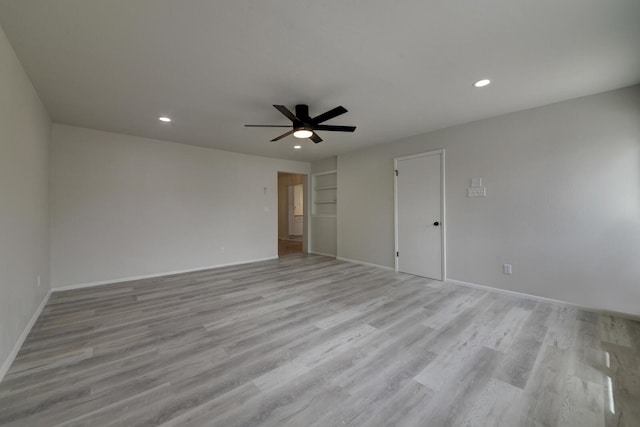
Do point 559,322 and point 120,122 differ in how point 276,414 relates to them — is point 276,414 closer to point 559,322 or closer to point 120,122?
point 559,322

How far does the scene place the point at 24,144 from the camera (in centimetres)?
239

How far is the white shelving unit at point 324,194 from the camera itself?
6.42 m

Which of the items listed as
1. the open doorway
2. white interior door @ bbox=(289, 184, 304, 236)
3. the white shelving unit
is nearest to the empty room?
the white shelving unit

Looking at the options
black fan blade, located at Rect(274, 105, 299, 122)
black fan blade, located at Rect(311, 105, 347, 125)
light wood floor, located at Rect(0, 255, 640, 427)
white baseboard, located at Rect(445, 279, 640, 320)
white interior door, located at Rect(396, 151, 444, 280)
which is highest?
black fan blade, located at Rect(311, 105, 347, 125)

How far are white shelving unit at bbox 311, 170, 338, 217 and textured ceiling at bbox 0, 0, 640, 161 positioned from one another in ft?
10.2

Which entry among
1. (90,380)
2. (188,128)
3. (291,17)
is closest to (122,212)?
(188,128)

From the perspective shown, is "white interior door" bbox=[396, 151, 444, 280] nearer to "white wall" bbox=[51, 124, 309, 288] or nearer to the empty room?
the empty room

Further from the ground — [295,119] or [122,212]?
[295,119]

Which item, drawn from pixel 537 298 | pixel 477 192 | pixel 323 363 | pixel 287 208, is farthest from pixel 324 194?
pixel 323 363

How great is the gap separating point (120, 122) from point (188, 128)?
0.92 m

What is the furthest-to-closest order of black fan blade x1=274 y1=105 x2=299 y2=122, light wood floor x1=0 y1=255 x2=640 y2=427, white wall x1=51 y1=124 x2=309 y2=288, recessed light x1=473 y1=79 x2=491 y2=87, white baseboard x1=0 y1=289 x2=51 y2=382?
white wall x1=51 y1=124 x2=309 y2=288, recessed light x1=473 y1=79 x2=491 y2=87, black fan blade x1=274 y1=105 x2=299 y2=122, white baseboard x1=0 y1=289 x2=51 y2=382, light wood floor x1=0 y1=255 x2=640 y2=427

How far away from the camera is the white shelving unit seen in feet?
21.1

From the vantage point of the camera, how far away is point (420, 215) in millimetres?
4414

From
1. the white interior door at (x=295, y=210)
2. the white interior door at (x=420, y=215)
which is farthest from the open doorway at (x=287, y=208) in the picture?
the white interior door at (x=420, y=215)
